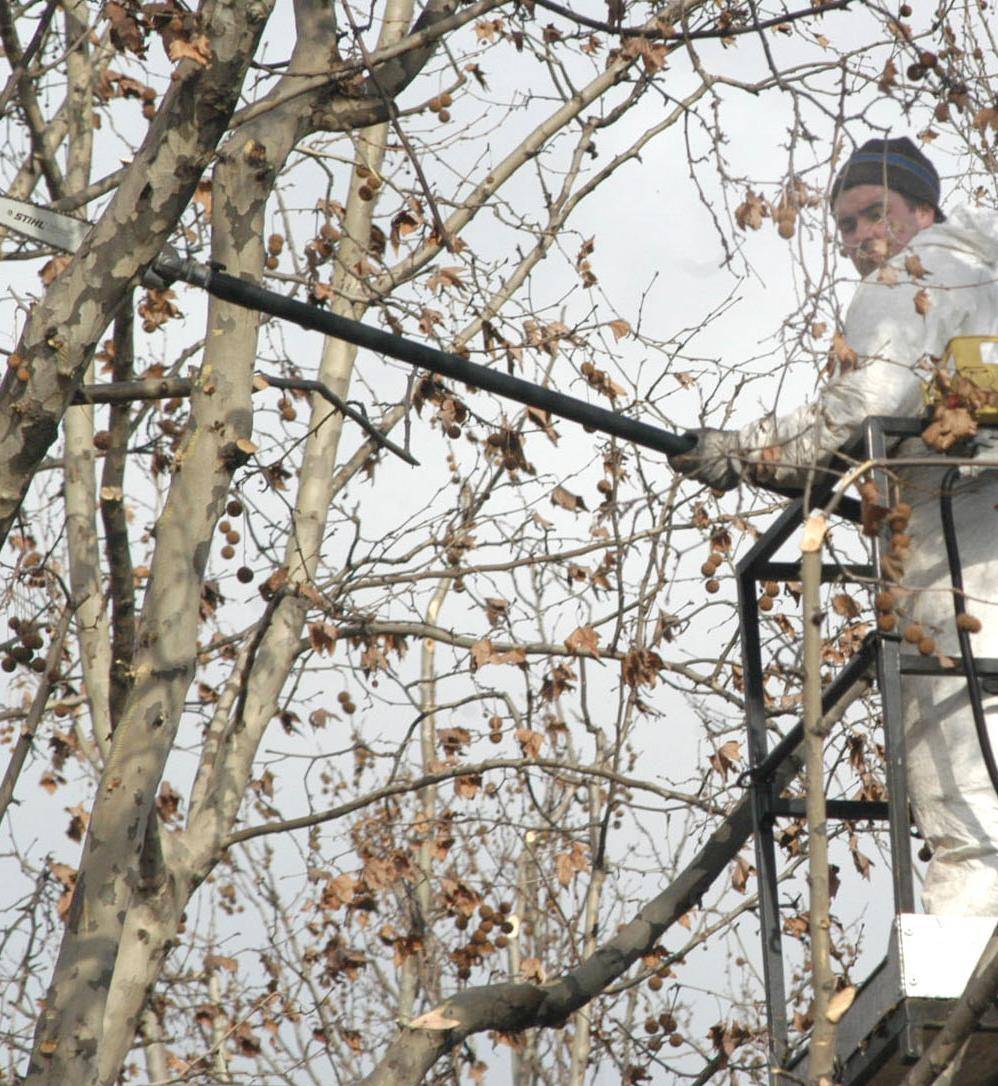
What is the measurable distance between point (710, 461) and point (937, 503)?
2.06ft

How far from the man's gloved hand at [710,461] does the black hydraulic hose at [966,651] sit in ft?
2.34

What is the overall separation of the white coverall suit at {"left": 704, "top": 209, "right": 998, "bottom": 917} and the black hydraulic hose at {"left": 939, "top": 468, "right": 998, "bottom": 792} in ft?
0.18

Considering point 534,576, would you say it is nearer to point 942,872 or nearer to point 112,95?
point 112,95

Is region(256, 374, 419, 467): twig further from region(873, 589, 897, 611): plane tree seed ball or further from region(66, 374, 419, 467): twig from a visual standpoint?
region(873, 589, 897, 611): plane tree seed ball

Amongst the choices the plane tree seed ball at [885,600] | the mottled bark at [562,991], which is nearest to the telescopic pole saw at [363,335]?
the mottled bark at [562,991]

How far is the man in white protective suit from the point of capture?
3998 millimetres

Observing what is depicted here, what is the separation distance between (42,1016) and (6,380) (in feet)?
5.62

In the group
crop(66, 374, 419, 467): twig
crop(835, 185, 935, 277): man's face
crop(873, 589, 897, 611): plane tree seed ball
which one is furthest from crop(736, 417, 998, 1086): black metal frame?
crop(66, 374, 419, 467): twig

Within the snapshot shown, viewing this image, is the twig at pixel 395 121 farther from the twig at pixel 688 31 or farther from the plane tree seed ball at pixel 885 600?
the plane tree seed ball at pixel 885 600

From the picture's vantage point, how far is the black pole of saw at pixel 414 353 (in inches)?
175

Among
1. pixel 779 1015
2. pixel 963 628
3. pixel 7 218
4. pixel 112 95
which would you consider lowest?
pixel 779 1015

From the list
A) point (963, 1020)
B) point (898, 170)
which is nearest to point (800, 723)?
point (898, 170)

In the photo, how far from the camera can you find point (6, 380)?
398cm

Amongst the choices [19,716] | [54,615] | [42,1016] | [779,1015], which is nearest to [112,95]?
[54,615]
